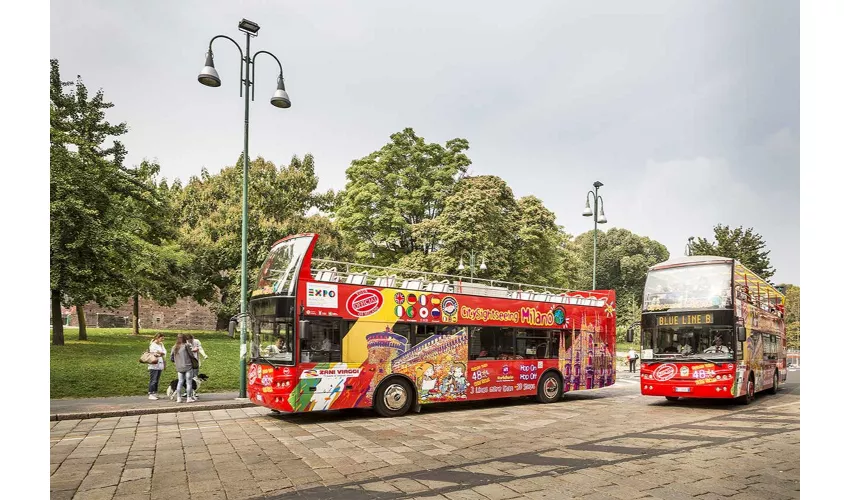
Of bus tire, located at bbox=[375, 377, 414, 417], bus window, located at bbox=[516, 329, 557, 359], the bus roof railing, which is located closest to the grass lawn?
the bus roof railing

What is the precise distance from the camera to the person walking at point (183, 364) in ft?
38.4

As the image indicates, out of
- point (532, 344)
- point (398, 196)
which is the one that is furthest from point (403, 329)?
point (398, 196)

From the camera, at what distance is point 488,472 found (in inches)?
232

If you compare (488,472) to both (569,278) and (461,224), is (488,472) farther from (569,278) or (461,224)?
(569,278)

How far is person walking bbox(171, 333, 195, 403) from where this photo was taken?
38.4ft

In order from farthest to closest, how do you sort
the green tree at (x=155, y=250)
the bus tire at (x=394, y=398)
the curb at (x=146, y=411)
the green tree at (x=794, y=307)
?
1. the green tree at (x=155, y=250)
2. the bus tire at (x=394, y=398)
3. the curb at (x=146, y=411)
4. the green tree at (x=794, y=307)

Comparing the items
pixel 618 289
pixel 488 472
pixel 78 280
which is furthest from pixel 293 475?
pixel 618 289

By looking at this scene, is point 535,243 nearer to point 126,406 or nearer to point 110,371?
point 110,371

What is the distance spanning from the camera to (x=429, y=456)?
22.1 ft

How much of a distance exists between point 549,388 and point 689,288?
3.97 meters

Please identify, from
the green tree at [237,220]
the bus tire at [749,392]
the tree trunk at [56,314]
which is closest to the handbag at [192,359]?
the tree trunk at [56,314]

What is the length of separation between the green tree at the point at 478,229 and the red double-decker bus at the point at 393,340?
1095 cm

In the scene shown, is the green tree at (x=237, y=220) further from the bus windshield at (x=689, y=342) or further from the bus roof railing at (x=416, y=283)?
the bus windshield at (x=689, y=342)
